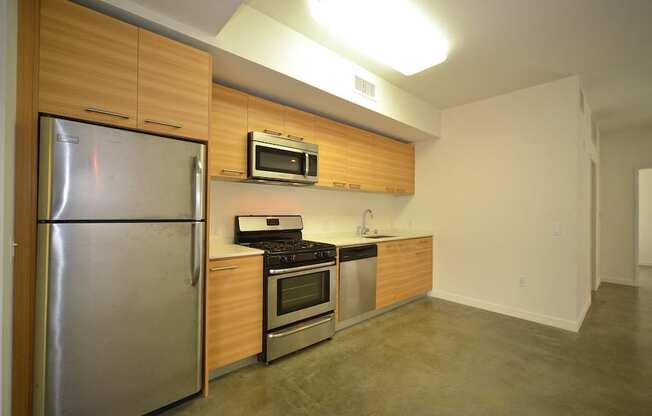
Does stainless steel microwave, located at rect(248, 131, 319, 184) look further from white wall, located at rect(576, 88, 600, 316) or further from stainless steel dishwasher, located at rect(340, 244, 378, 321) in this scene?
white wall, located at rect(576, 88, 600, 316)

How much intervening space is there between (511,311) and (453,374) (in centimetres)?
181

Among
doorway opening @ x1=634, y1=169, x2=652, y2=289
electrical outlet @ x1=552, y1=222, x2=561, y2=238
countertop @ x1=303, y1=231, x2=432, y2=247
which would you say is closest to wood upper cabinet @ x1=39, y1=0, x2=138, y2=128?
countertop @ x1=303, y1=231, x2=432, y2=247

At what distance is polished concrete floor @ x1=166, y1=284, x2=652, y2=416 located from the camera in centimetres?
188

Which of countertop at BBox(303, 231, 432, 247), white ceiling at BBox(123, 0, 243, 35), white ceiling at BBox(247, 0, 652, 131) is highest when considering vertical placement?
white ceiling at BBox(247, 0, 652, 131)

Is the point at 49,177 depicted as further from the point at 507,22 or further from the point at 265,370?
the point at 507,22

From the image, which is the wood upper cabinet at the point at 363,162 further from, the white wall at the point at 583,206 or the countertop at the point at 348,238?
the white wall at the point at 583,206

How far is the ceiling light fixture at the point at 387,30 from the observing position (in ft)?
6.63

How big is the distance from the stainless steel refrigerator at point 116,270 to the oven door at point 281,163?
72 cm

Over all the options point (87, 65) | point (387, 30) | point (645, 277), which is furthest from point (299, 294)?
point (645, 277)

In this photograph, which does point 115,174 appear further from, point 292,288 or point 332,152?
point 332,152

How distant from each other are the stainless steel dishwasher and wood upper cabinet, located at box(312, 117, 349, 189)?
2.72 ft

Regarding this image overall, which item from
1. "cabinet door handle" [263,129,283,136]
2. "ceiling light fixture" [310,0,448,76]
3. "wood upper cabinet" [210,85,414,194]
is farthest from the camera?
"cabinet door handle" [263,129,283,136]

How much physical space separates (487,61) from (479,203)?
5.83 feet

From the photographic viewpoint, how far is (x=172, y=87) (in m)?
1.83
